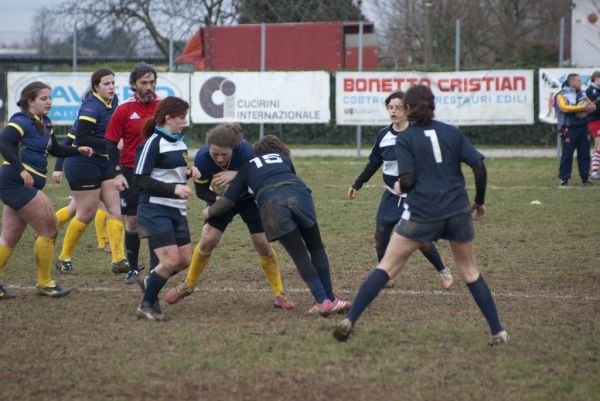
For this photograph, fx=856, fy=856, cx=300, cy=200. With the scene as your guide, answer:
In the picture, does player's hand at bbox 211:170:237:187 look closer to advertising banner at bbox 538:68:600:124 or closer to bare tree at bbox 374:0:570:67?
advertising banner at bbox 538:68:600:124

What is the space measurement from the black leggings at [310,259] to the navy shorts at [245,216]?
477 millimetres

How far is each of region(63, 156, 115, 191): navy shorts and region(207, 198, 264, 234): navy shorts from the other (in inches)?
82.0

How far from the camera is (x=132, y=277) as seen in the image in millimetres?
8180

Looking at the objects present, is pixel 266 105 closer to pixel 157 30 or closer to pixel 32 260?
pixel 32 260

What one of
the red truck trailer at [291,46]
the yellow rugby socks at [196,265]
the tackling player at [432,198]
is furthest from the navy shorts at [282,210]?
the red truck trailer at [291,46]

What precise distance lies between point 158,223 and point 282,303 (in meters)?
1.21

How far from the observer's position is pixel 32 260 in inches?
364

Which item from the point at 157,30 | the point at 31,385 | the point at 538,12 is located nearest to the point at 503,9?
the point at 538,12

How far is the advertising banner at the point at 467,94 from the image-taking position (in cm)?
1903

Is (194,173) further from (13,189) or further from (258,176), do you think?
(13,189)

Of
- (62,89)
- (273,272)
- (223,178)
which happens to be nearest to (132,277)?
(273,272)

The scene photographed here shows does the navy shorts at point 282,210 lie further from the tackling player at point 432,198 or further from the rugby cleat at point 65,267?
the rugby cleat at point 65,267

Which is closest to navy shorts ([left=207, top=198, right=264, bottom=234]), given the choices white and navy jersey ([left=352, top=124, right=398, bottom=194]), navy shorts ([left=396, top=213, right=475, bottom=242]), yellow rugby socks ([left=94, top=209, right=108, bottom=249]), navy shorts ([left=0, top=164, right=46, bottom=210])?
white and navy jersey ([left=352, top=124, right=398, bottom=194])

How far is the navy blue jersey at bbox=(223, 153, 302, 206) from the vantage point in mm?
6570
